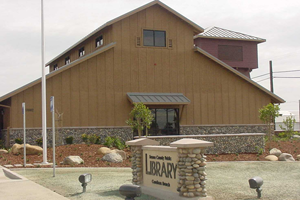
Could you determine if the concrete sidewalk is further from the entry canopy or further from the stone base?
the entry canopy

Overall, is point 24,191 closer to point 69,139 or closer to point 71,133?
point 69,139

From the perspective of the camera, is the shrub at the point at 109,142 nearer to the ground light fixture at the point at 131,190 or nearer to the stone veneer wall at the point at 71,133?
the stone veneer wall at the point at 71,133

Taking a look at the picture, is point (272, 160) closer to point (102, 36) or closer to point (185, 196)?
point (185, 196)

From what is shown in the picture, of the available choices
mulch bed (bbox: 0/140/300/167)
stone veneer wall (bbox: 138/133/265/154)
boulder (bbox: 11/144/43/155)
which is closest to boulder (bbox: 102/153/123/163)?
mulch bed (bbox: 0/140/300/167)

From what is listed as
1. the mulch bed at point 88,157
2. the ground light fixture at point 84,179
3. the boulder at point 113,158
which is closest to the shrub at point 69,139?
the mulch bed at point 88,157

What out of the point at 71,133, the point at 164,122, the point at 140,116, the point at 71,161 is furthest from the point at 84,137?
the point at 71,161

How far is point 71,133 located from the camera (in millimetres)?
27344

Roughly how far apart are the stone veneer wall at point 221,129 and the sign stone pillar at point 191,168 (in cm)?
2014

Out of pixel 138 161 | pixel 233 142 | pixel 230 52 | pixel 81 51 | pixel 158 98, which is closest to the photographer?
pixel 138 161

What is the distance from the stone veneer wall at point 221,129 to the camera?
30.5 m

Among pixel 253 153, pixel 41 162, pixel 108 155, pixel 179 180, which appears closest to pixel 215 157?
pixel 253 153

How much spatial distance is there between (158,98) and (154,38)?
4.48 metres

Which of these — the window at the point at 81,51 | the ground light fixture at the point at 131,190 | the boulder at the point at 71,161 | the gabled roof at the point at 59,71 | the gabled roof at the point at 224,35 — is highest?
the gabled roof at the point at 224,35

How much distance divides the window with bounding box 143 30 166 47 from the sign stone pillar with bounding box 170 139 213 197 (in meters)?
20.6
